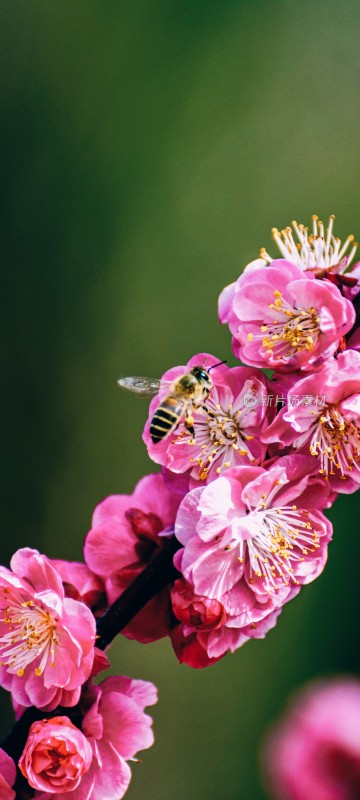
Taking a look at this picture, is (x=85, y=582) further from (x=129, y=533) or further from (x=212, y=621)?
(x=212, y=621)

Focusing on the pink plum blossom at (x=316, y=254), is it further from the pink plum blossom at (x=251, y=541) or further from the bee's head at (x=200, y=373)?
the pink plum blossom at (x=251, y=541)

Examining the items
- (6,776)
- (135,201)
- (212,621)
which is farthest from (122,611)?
(135,201)

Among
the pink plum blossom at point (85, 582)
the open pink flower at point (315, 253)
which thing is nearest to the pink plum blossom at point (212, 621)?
the pink plum blossom at point (85, 582)

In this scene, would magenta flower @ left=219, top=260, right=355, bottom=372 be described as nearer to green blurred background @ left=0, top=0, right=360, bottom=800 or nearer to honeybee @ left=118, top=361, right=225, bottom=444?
honeybee @ left=118, top=361, right=225, bottom=444

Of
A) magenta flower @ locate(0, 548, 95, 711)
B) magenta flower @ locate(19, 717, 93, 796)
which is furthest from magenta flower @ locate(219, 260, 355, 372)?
magenta flower @ locate(19, 717, 93, 796)

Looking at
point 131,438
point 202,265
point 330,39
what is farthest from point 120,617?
point 330,39

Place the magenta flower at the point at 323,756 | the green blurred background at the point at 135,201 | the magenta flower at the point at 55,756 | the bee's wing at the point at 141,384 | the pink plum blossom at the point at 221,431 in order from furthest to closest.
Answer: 1. the green blurred background at the point at 135,201
2. the bee's wing at the point at 141,384
3. the pink plum blossom at the point at 221,431
4. the magenta flower at the point at 55,756
5. the magenta flower at the point at 323,756

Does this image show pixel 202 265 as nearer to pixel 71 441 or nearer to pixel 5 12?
pixel 71 441
